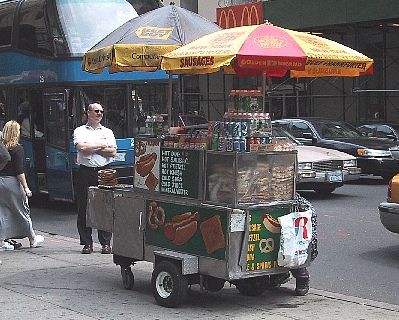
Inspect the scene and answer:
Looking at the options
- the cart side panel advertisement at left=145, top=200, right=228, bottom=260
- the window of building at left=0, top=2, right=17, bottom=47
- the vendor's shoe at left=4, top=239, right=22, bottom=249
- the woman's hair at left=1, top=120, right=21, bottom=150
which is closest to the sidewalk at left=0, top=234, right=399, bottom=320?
the cart side panel advertisement at left=145, top=200, right=228, bottom=260

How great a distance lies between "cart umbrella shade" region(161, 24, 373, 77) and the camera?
7734mm

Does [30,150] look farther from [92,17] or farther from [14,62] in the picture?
[92,17]

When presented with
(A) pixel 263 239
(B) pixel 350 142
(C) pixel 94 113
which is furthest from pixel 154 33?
(B) pixel 350 142

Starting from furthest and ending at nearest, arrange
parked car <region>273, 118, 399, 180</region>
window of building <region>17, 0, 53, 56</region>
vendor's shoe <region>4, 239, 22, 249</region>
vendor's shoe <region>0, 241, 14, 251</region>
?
parked car <region>273, 118, 399, 180</region> < window of building <region>17, 0, 53, 56</region> < vendor's shoe <region>4, 239, 22, 249</region> < vendor's shoe <region>0, 241, 14, 251</region>

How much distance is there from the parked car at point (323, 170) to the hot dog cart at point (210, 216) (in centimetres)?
792

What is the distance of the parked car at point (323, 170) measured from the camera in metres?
16.2

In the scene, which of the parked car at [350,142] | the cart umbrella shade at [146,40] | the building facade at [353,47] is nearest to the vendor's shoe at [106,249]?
the cart umbrella shade at [146,40]

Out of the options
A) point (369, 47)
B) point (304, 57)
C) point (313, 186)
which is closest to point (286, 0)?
point (369, 47)

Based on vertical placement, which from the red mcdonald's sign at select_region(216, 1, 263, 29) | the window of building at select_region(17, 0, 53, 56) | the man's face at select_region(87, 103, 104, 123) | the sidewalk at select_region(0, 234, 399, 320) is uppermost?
the red mcdonald's sign at select_region(216, 1, 263, 29)

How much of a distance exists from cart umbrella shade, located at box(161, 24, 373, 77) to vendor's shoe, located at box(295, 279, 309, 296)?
213 centimetres

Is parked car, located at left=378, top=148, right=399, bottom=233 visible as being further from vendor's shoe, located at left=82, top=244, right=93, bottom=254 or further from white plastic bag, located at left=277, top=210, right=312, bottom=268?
vendor's shoe, located at left=82, top=244, right=93, bottom=254

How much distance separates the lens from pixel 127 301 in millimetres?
8297

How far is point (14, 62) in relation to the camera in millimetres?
16453

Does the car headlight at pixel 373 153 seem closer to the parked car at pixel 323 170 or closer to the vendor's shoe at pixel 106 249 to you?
the parked car at pixel 323 170
